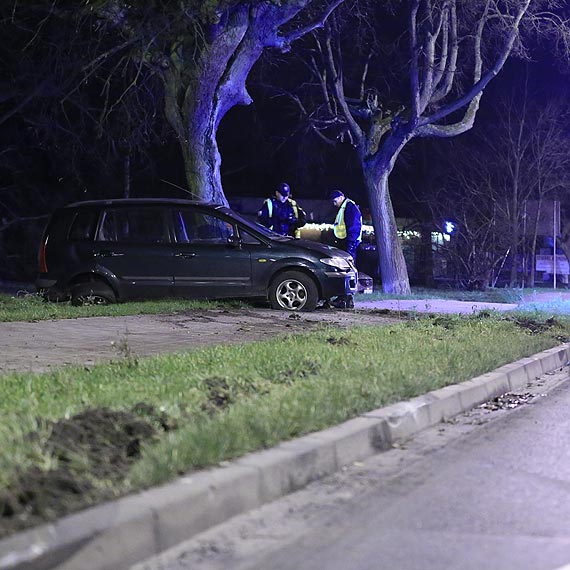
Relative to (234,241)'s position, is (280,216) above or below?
above

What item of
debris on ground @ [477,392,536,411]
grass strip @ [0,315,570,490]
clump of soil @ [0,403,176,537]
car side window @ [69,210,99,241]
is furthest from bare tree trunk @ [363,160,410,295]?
clump of soil @ [0,403,176,537]

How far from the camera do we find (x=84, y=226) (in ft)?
42.8

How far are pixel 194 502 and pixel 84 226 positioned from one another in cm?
972

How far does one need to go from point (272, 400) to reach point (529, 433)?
7.16 feet

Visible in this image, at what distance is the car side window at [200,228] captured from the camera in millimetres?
13195

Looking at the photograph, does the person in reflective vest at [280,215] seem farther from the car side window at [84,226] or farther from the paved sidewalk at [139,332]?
the car side window at [84,226]

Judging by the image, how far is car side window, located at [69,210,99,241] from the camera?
12977 mm

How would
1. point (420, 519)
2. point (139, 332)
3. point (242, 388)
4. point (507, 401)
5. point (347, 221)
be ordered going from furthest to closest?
1. point (347, 221)
2. point (139, 332)
3. point (507, 401)
4. point (242, 388)
5. point (420, 519)

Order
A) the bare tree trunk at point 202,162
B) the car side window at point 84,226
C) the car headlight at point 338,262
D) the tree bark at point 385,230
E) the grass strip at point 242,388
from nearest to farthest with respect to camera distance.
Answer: the grass strip at point 242,388 < the car side window at point 84,226 < the car headlight at point 338,262 < the bare tree trunk at point 202,162 < the tree bark at point 385,230

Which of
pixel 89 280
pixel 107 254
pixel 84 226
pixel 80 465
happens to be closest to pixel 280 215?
pixel 107 254

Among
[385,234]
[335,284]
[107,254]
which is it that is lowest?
[335,284]

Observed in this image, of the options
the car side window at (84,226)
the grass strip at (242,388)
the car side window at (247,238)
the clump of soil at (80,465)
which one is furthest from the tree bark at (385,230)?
the clump of soil at (80,465)

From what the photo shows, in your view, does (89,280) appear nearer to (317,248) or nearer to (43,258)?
(43,258)

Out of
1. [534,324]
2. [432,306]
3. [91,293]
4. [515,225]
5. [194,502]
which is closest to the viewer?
[194,502]
